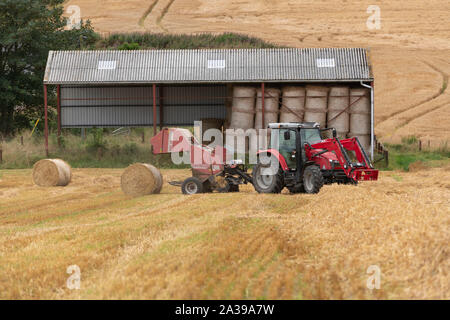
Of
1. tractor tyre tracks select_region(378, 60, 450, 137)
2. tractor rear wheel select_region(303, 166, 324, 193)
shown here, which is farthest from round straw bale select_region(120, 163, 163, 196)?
tractor tyre tracks select_region(378, 60, 450, 137)

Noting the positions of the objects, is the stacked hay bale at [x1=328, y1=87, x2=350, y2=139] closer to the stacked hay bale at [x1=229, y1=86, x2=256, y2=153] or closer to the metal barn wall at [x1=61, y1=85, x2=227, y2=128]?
the stacked hay bale at [x1=229, y1=86, x2=256, y2=153]

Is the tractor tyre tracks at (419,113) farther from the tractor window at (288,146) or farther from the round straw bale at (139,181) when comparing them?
the round straw bale at (139,181)

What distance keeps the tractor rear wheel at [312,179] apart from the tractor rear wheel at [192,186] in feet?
9.12

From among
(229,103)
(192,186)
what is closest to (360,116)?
(229,103)

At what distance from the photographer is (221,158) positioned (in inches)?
682

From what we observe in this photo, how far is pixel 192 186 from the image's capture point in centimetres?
1747

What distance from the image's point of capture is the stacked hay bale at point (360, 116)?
93.7 ft

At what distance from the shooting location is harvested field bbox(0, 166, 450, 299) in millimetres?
7105

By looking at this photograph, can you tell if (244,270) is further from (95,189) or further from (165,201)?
(95,189)

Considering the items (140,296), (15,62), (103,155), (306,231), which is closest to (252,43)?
(15,62)

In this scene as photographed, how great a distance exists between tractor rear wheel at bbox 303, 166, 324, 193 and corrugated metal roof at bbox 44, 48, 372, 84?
13.1 meters

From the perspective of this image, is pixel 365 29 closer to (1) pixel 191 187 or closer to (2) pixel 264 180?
(2) pixel 264 180

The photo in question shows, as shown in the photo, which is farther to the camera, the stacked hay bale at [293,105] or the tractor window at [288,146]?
the stacked hay bale at [293,105]

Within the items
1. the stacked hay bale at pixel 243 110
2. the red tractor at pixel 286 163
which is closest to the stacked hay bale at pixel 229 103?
the stacked hay bale at pixel 243 110
